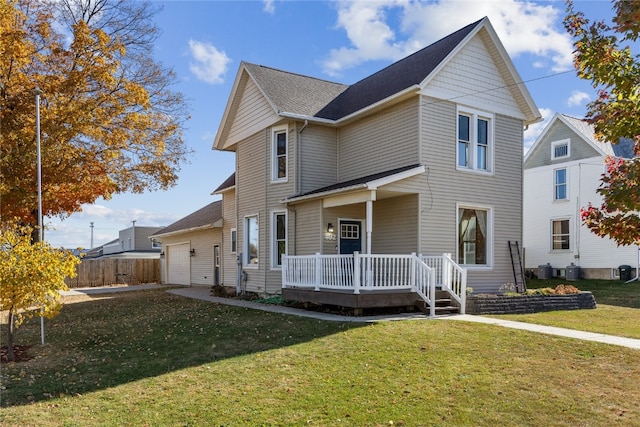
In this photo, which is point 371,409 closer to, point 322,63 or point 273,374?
point 273,374

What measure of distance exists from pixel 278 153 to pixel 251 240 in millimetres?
3511

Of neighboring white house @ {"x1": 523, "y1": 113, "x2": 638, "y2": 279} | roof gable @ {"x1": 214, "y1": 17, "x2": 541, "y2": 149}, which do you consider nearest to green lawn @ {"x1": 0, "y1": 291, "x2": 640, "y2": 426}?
roof gable @ {"x1": 214, "y1": 17, "x2": 541, "y2": 149}

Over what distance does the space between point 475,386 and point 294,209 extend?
10225mm

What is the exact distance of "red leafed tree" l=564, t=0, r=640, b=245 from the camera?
480cm

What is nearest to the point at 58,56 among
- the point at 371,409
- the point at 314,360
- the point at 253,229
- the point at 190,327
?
the point at 253,229

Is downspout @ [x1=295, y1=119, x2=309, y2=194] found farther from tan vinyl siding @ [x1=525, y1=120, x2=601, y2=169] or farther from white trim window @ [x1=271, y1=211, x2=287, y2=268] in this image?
tan vinyl siding @ [x1=525, y1=120, x2=601, y2=169]

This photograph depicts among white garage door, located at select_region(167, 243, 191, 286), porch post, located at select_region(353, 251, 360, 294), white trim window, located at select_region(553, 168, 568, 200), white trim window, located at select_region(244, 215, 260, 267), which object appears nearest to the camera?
porch post, located at select_region(353, 251, 360, 294)

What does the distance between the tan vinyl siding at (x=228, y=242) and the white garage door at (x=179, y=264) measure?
5.01 metres

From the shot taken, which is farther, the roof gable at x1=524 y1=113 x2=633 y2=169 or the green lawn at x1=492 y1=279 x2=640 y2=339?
the roof gable at x1=524 y1=113 x2=633 y2=169

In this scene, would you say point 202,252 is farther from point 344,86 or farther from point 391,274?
point 391,274

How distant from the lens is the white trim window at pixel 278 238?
16.6 m

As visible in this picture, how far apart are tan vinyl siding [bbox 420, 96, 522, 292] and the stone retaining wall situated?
6.35ft

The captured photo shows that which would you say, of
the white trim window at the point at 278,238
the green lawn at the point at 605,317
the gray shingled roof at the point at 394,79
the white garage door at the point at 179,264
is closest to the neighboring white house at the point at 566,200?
the green lawn at the point at 605,317

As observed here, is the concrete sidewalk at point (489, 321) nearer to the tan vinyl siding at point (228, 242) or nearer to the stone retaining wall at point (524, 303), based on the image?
the stone retaining wall at point (524, 303)
